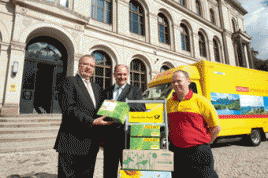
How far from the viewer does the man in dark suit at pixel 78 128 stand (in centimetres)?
170

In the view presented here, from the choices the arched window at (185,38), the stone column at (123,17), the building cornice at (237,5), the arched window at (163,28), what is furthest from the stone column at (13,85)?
the building cornice at (237,5)

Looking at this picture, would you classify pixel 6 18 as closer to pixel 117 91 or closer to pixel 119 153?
pixel 117 91

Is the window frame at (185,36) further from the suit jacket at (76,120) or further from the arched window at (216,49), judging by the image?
Result: the suit jacket at (76,120)

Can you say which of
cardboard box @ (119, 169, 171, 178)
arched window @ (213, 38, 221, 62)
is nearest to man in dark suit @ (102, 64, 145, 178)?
cardboard box @ (119, 169, 171, 178)

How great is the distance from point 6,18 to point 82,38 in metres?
3.77

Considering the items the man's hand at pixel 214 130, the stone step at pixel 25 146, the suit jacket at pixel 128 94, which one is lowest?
Result: the stone step at pixel 25 146

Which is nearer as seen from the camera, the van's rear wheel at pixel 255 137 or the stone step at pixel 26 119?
the van's rear wheel at pixel 255 137

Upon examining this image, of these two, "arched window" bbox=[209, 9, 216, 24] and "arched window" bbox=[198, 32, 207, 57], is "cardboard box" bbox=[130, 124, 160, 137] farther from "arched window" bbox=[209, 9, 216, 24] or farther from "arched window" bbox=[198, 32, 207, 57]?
"arched window" bbox=[209, 9, 216, 24]

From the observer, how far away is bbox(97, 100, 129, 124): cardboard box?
1.63 m

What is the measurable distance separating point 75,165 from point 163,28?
49.2 ft

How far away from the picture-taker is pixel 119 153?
215 centimetres

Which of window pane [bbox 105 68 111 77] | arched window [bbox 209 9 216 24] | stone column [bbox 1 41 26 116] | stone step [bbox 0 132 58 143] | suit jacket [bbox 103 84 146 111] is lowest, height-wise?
stone step [bbox 0 132 58 143]

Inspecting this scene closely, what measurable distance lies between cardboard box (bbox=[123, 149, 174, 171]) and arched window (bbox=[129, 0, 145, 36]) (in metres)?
12.2

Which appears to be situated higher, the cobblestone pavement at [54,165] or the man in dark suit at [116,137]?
the man in dark suit at [116,137]
